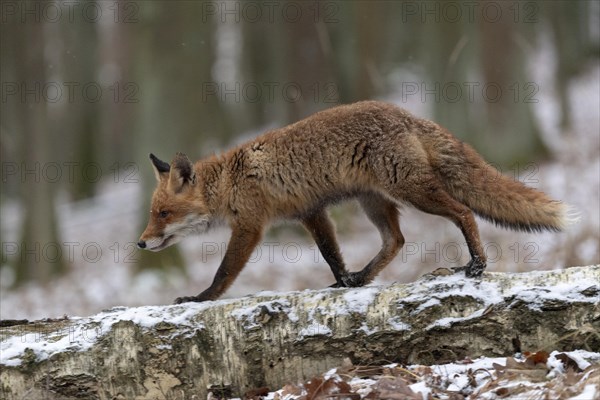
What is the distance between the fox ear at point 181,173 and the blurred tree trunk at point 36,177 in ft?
41.6

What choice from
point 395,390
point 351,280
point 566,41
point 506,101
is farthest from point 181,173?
point 566,41

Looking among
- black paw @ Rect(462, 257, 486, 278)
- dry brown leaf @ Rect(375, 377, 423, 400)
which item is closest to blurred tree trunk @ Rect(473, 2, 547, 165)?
black paw @ Rect(462, 257, 486, 278)

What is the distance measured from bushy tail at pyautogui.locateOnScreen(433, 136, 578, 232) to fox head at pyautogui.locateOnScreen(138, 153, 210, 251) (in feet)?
8.20

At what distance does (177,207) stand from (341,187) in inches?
68.0

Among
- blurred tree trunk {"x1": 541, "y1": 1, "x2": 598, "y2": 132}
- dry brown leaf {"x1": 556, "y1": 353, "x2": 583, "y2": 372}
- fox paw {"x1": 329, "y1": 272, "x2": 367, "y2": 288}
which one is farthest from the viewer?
blurred tree trunk {"x1": 541, "y1": 1, "x2": 598, "y2": 132}

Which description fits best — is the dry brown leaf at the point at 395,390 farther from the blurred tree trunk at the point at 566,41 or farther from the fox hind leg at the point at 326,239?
the blurred tree trunk at the point at 566,41

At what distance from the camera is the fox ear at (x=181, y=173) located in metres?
7.41

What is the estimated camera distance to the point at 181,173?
7488 mm

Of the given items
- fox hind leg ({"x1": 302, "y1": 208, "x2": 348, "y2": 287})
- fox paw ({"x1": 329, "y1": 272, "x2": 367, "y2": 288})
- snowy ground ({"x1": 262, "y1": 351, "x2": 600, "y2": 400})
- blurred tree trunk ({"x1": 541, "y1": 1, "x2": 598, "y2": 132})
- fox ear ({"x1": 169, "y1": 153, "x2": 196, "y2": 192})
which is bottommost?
snowy ground ({"x1": 262, "y1": 351, "x2": 600, "y2": 400})

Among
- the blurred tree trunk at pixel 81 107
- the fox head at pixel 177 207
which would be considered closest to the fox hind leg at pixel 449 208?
the fox head at pixel 177 207

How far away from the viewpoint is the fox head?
7469 mm

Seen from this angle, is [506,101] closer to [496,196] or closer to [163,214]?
[496,196]

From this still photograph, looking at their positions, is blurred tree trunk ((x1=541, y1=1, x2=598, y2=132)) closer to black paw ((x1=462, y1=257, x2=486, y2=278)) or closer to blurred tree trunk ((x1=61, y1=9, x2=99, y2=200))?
black paw ((x1=462, y1=257, x2=486, y2=278))

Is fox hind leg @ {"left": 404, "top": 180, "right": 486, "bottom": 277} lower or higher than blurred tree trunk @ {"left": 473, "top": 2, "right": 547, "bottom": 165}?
lower
